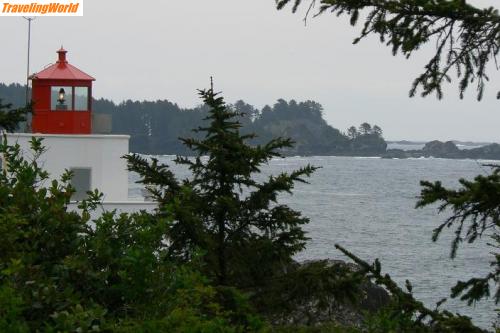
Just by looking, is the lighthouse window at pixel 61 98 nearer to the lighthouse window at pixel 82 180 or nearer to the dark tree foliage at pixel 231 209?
the lighthouse window at pixel 82 180

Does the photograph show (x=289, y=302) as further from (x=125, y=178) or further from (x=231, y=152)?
(x=125, y=178)


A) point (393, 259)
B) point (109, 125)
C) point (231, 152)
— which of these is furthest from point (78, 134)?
point (393, 259)

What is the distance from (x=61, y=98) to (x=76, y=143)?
163 centimetres

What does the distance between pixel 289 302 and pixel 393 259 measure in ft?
145

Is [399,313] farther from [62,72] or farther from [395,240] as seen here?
[395,240]

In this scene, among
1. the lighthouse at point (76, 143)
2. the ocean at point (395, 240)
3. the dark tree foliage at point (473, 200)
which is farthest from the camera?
the ocean at point (395, 240)

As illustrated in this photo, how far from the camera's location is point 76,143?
24.2m

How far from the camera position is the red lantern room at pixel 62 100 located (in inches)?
973

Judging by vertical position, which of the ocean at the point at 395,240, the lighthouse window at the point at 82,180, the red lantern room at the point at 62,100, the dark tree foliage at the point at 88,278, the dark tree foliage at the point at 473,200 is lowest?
the ocean at the point at 395,240

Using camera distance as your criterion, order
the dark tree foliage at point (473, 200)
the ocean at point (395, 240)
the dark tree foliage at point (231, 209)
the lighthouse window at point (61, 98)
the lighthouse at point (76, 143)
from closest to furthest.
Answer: the dark tree foliage at point (473, 200), the dark tree foliage at point (231, 209), the lighthouse at point (76, 143), the lighthouse window at point (61, 98), the ocean at point (395, 240)

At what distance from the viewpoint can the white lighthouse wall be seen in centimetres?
2412

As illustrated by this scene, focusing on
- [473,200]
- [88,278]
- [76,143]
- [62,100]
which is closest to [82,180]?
[76,143]

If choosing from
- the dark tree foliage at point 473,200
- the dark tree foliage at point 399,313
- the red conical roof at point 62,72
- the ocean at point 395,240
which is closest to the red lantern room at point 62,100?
the red conical roof at point 62,72

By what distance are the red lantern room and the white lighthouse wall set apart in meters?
0.56
